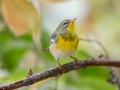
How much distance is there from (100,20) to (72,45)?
2.53ft

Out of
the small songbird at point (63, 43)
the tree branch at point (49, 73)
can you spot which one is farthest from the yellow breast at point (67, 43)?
the tree branch at point (49, 73)

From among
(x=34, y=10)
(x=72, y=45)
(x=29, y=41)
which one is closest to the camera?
(x=34, y=10)

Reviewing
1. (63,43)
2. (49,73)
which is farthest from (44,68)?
(49,73)

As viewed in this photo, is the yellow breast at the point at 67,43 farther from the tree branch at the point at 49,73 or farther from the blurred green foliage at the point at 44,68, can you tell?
the tree branch at the point at 49,73

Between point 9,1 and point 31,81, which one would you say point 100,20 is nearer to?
point 9,1

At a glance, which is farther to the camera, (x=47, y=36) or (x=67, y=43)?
(x=47, y=36)

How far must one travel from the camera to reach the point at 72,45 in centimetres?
82

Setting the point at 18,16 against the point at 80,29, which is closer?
the point at 18,16

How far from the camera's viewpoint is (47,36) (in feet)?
3.25

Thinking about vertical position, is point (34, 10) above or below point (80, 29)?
above

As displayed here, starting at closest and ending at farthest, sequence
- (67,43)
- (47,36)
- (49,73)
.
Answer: (49,73), (67,43), (47,36)

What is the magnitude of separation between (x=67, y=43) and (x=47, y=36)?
0.16 meters

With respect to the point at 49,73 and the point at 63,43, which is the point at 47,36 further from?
the point at 49,73

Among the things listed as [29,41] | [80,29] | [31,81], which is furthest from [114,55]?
[31,81]
